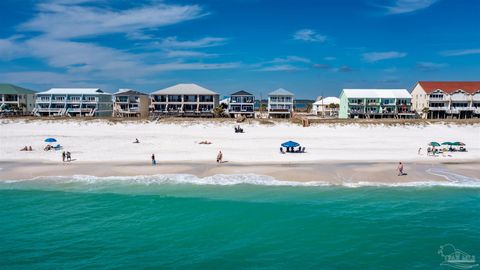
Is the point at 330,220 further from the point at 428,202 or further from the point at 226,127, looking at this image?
the point at 226,127

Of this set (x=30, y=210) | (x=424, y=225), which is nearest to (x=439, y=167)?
(x=424, y=225)

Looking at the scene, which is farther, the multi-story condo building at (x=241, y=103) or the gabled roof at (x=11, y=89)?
the gabled roof at (x=11, y=89)

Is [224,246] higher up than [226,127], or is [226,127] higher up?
[226,127]

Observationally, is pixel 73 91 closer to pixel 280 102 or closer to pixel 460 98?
pixel 280 102

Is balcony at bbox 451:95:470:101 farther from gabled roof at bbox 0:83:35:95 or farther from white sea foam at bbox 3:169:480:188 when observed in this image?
gabled roof at bbox 0:83:35:95

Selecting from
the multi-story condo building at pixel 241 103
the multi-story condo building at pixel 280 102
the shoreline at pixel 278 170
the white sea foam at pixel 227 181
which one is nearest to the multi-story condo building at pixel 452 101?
the multi-story condo building at pixel 280 102

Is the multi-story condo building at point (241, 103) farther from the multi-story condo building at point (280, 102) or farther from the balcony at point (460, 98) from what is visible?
the balcony at point (460, 98)
